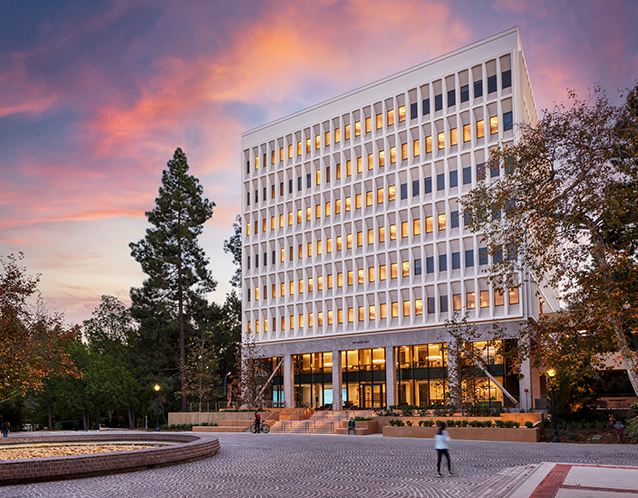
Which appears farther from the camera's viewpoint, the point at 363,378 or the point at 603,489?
the point at 363,378

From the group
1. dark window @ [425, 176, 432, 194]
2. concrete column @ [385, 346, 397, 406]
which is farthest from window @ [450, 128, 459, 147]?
concrete column @ [385, 346, 397, 406]

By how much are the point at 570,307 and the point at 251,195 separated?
170ft

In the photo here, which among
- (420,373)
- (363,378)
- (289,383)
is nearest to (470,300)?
(420,373)

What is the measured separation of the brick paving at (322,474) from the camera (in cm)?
1317

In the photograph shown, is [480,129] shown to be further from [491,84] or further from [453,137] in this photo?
[491,84]

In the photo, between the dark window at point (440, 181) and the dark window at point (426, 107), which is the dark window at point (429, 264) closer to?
the dark window at point (440, 181)

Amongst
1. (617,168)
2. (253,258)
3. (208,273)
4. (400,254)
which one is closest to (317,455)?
(617,168)

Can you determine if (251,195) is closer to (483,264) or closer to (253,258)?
(253,258)

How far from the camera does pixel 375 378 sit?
53.2 metres

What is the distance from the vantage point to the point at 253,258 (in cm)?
6425

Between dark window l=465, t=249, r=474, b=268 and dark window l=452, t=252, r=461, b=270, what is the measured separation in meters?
0.68

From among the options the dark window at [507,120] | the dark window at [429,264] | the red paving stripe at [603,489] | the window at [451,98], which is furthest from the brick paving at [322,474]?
the window at [451,98]

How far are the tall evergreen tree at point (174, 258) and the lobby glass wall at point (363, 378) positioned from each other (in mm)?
18140

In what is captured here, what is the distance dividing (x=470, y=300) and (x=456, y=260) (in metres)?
3.54
